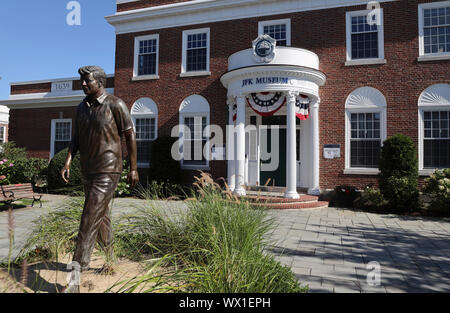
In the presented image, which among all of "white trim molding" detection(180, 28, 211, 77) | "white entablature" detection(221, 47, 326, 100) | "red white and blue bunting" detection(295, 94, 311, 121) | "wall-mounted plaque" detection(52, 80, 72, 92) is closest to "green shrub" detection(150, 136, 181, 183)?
"white trim molding" detection(180, 28, 211, 77)

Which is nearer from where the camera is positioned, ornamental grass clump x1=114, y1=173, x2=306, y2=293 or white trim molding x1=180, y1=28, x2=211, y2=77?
ornamental grass clump x1=114, y1=173, x2=306, y2=293

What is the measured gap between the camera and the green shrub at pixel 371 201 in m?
9.79

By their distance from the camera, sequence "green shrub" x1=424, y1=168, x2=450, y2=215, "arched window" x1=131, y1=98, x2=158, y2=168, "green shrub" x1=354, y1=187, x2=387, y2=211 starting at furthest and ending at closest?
"arched window" x1=131, y1=98, x2=158, y2=168 < "green shrub" x1=354, y1=187, x2=387, y2=211 < "green shrub" x1=424, y1=168, x2=450, y2=215

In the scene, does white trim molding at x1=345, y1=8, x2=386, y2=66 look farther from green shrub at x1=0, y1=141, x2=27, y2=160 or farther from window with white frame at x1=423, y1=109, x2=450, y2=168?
green shrub at x1=0, y1=141, x2=27, y2=160

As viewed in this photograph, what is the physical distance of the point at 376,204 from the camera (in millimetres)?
9828

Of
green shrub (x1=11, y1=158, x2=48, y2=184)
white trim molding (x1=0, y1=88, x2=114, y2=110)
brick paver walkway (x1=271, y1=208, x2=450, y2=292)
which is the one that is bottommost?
brick paver walkway (x1=271, y1=208, x2=450, y2=292)

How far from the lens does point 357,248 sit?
5648 mm

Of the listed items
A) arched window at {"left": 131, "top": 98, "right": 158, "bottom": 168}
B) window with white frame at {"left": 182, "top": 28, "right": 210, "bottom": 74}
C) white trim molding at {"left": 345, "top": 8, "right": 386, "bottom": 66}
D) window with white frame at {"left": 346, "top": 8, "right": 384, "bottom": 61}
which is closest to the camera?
white trim molding at {"left": 345, "top": 8, "right": 386, "bottom": 66}

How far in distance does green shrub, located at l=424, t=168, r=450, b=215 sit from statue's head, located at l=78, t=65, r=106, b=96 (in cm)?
1011

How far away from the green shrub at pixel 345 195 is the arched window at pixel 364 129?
83 centimetres

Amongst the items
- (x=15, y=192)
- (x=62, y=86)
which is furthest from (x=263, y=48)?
(x=62, y=86)

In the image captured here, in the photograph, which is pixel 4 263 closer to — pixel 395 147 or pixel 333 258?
pixel 333 258

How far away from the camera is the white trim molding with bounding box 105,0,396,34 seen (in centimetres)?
1246
